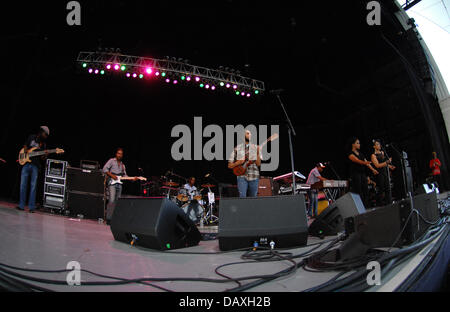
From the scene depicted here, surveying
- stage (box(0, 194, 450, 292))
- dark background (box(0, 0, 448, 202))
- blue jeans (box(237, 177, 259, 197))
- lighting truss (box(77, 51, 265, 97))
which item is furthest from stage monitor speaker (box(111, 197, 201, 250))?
lighting truss (box(77, 51, 265, 97))

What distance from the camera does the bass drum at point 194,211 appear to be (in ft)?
21.5

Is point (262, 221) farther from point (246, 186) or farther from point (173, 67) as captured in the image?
point (173, 67)

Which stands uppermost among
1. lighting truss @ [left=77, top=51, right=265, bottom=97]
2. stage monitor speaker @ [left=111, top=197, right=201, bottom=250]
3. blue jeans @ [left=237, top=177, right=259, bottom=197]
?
lighting truss @ [left=77, top=51, right=265, bottom=97]

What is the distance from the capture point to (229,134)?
9.99m

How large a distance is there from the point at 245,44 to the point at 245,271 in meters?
6.82

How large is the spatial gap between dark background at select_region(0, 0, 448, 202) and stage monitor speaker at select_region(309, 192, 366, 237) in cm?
500

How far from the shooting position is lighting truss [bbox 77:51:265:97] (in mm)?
7051

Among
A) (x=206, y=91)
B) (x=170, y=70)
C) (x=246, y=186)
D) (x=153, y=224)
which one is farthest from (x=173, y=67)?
(x=153, y=224)

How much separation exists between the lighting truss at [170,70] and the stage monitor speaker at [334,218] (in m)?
5.91

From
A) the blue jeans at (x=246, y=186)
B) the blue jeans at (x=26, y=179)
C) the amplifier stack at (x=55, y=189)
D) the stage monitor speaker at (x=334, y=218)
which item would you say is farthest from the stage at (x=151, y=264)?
the amplifier stack at (x=55, y=189)

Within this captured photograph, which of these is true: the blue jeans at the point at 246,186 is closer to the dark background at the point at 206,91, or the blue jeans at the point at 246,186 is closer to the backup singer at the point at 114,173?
the backup singer at the point at 114,173

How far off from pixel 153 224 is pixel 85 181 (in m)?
4.67

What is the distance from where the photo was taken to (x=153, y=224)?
2.10 metres

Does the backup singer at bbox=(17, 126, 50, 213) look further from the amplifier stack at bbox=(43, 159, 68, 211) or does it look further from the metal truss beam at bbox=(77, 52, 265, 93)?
the metal truss beam at bbox=(77, 52, 265, 93)
